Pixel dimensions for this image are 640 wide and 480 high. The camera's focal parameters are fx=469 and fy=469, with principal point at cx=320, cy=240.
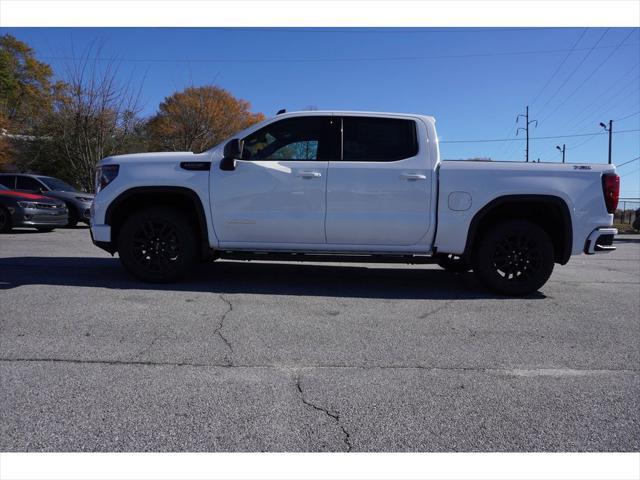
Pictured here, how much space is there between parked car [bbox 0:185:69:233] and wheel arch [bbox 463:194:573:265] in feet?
38.3

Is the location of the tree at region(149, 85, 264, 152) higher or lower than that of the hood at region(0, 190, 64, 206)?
higher

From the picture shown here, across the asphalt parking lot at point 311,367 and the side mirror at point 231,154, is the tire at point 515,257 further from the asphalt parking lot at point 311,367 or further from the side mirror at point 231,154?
the side mirror at point 231,154

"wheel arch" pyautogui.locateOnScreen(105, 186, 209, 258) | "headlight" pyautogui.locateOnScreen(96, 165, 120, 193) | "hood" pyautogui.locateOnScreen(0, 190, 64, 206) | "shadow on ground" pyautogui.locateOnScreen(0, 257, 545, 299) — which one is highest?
"headlight" pyautogui.locateOnScreen(96, 165, 120, 193)

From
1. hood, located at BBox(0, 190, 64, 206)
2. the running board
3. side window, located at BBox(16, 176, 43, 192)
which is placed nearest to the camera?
the running board

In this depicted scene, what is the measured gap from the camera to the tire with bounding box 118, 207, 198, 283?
568 centimetres

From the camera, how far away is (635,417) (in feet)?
9.25

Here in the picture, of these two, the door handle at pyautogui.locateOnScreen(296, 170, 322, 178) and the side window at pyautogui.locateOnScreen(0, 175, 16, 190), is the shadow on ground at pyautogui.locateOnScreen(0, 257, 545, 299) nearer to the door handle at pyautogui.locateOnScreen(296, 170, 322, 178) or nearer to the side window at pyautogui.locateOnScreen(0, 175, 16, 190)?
the door handle at pyautogui.locateOnScreen(296, 170, 322, 178)

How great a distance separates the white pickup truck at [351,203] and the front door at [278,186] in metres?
0.01

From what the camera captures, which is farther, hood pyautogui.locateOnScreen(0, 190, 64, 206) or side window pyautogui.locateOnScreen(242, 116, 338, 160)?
hood pyautogui.locateOnScreen(0, 190, 64, 206)

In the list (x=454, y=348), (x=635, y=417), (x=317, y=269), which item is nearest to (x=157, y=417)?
(x=454, y=348)

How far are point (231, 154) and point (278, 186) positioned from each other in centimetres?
65

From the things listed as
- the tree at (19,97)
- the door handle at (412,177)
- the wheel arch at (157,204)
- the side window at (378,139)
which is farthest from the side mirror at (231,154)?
the tree at (19,97)

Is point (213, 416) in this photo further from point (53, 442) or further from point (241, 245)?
point (241, 245)

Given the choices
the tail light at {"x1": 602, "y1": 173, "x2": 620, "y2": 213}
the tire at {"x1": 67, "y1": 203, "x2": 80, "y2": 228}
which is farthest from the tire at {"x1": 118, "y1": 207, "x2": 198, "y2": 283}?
the tire at {"x1": 67, "y1": 203, "x2": 80, "y2": 228}
